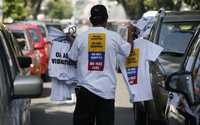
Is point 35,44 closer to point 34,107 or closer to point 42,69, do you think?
point 42,69

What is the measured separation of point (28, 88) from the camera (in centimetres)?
517

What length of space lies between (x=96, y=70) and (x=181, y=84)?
5.12ft

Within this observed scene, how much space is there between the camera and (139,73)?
746 centimetres

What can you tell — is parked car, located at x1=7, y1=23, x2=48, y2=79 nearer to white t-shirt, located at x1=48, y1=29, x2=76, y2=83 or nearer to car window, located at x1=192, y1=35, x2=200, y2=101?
white t-shirt, located at x1=48, y1=29, x2=76, y2=83

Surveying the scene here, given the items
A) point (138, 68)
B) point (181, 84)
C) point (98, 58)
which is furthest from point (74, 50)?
point (181, 84)

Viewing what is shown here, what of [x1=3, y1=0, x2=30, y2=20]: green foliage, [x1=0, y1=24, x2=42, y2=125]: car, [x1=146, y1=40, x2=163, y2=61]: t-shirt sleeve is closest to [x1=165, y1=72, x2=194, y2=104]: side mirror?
[x1=0, y1=24, x2=42, y2=125]: car

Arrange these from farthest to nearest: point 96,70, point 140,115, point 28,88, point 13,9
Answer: point 13,9 → point 140,115 → point 96,70 → point 28,88

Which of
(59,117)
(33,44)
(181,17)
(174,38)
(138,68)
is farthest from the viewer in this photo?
(33,44)

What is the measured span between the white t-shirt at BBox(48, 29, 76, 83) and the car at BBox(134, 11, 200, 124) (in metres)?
1.32

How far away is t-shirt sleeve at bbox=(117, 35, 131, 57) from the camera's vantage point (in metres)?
7.10

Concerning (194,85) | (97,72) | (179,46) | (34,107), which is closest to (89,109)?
(97,72)

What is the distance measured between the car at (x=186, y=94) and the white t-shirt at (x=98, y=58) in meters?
1.01

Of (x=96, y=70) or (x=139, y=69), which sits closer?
(x=96, y=70)

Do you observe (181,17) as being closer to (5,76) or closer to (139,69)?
(139,69)
